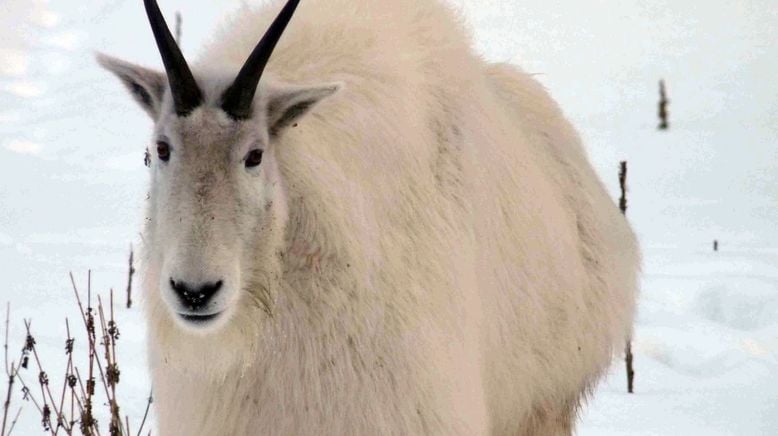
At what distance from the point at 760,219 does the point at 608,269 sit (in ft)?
45.9

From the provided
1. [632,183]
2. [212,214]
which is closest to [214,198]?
[212,214]

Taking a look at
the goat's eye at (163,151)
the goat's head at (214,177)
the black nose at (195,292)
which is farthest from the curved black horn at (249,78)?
the black nose at (195,292)

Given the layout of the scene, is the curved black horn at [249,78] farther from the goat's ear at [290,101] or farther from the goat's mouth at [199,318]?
the goat's mouth at [199,318]

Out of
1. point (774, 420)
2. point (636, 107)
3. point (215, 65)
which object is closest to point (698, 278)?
point (774, 420)

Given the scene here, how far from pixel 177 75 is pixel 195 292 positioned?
0.62 metres

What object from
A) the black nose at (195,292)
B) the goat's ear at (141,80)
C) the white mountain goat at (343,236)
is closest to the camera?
the black nose at (195,292)

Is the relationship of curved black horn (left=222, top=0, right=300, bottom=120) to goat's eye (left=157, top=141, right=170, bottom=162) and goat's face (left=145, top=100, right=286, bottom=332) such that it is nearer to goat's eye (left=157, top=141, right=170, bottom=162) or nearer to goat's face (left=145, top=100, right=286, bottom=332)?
goat's face (left=145, top=100, right=286, bottom=332)

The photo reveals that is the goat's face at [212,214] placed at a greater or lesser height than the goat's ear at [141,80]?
lesser

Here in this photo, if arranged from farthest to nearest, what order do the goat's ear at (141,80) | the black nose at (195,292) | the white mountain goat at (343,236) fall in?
the goat's ear at (141,80)
the white mountain goat at (343,236)
the black nose at (195,292)

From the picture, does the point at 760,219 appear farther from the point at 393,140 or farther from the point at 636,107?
the point at 393,140

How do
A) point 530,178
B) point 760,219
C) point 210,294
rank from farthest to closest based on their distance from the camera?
point 760,219, point 530,178, point 210,294

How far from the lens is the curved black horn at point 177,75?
3062 millimetres

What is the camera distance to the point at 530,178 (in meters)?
4.60

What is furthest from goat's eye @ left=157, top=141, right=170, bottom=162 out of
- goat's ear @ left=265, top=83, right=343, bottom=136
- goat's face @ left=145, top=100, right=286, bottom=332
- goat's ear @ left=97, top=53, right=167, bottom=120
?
goat's ear @ left=265, top=83, right=343, bottom=136
